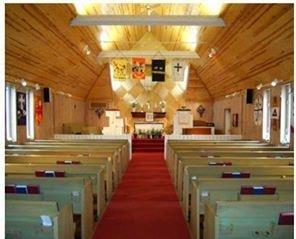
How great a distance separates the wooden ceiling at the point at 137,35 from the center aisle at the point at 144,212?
3.03 meters

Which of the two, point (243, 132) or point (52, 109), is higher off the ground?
point (52, 109)

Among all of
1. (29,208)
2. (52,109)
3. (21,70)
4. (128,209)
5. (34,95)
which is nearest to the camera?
(29,208)

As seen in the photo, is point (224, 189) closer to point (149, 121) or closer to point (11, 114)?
point (11, 114)

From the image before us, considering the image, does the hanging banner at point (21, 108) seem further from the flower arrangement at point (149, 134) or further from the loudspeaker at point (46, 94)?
the flower arrangement at point (149, 134)

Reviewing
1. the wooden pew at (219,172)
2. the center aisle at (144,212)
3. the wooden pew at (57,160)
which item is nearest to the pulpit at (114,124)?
the center aisle at (144,212)

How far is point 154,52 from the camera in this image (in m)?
14.5

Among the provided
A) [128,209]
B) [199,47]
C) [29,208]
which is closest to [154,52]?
[199,47]

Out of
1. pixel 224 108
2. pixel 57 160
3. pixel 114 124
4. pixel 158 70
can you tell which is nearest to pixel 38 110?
pixel 158 70

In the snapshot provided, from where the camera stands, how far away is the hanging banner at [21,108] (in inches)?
350

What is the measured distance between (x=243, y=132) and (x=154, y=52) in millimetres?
5085

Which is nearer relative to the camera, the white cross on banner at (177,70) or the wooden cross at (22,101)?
the wooden cross at (22,101)

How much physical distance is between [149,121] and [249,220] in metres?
14.2

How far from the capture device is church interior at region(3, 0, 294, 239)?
11.6 feet

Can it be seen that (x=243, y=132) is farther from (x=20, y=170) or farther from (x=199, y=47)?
(x=20, y=170)
